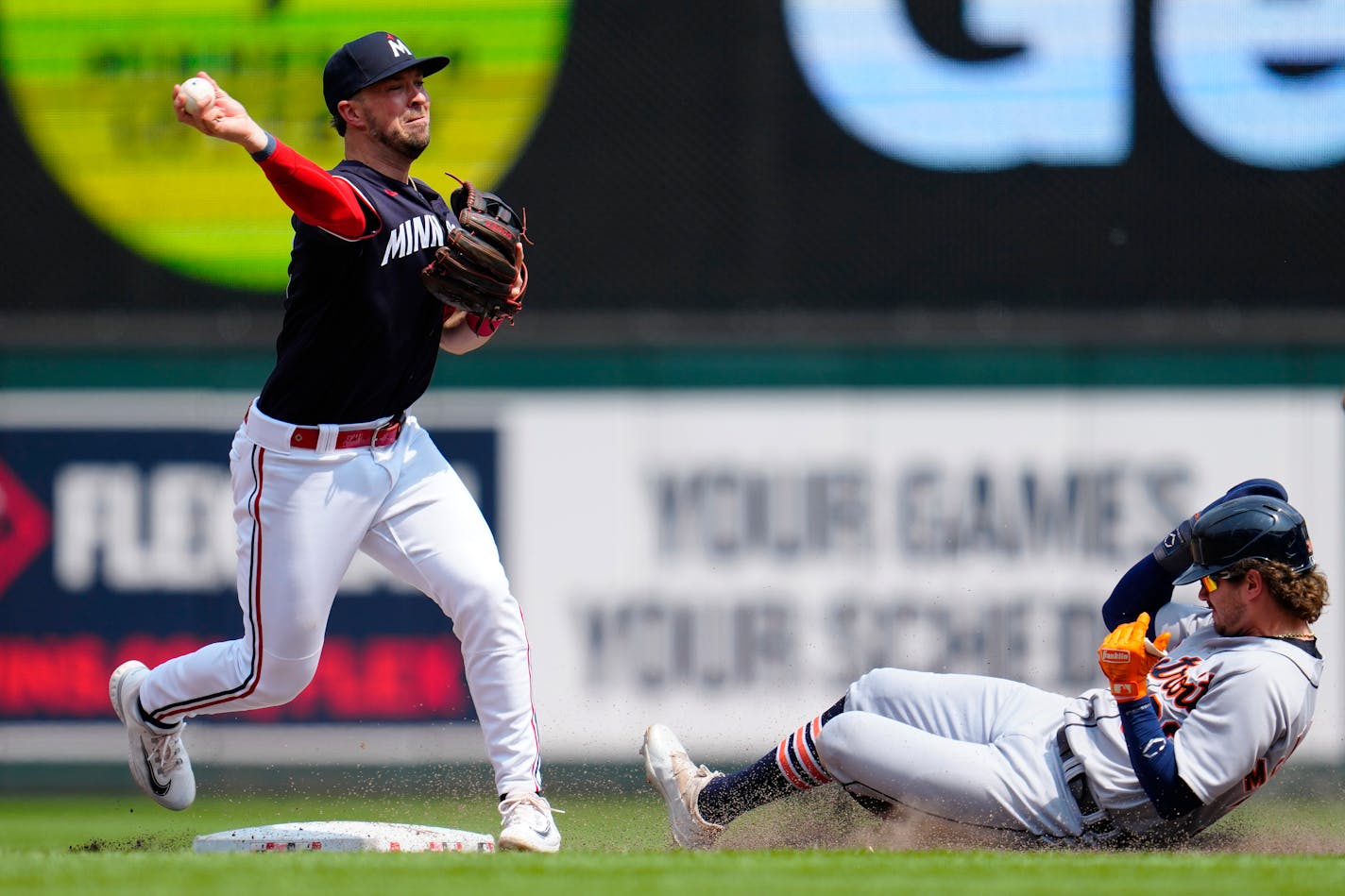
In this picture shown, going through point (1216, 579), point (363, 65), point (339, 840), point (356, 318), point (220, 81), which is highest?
point (220, 81)

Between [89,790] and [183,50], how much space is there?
2761 mm

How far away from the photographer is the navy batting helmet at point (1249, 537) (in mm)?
3797

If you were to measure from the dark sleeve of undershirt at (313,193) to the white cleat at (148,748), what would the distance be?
1.20m

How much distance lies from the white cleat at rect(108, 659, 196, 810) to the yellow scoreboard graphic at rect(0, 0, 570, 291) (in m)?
2.96

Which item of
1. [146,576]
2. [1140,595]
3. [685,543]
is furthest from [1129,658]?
[146,576]

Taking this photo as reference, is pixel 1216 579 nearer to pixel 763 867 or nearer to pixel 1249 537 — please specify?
pixel 1249 537

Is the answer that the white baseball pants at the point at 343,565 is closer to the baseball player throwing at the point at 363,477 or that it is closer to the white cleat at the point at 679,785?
the baseball player throwing at the point at 363,477

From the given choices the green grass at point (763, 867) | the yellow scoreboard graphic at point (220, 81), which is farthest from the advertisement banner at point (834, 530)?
the green grass at point (763, 867)

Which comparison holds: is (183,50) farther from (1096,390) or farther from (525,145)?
(1096,390)

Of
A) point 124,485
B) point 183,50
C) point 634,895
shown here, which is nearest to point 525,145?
point 183,50

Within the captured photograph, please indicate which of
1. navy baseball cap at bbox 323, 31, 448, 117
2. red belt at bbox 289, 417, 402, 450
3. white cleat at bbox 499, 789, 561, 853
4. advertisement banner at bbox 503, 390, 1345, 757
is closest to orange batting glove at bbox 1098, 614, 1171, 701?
white cleat at bbox 499, 789, 561, 853

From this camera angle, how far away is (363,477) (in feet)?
12.8

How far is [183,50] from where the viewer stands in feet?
22.3

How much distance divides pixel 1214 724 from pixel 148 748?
2.37 m
